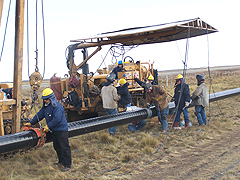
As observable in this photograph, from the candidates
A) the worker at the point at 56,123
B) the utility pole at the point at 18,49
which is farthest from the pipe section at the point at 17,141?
the utility pole at the point at 18,49

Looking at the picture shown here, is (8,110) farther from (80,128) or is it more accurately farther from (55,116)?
(55,116)

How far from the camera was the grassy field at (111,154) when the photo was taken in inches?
229

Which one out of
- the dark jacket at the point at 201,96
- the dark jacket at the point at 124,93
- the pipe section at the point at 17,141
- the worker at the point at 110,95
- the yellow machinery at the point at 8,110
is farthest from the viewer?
the dark jacket at the point at 201,96

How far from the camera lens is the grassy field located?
19.1 feet

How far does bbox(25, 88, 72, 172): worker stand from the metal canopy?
14.7ft

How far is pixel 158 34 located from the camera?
31.8 ft

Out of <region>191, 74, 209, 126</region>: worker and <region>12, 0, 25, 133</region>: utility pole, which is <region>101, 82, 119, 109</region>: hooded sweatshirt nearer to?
<region>191, 74, 209, 126</region>: worker

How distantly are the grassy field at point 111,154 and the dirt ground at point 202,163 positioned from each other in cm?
22

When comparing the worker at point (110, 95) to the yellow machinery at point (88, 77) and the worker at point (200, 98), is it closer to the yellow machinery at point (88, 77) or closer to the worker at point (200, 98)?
the yellow machinery at point (88, 77)

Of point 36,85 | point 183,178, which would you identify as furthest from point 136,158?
point 36,85

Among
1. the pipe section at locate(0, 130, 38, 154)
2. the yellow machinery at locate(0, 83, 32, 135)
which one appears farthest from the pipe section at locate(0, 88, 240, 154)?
the yellow machinery at locate(0, 83, 32, 135)

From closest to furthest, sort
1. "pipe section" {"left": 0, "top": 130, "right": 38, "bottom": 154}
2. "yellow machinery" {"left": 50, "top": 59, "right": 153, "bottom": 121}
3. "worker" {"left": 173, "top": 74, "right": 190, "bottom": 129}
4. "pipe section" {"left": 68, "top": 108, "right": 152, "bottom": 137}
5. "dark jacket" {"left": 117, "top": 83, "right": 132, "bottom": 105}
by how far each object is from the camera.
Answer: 1. "pipe section" {"left": 0, "top": 130, "right": 38, "bottom": 154}
2. "pipe section" {"left": 68, "top": 108, "right": 152, "bottom": 137}
3. "worker" {"left": 173, "top": 74, "right": 190, "bottom": 129}
4. "dark jacket" {"left": 117, "top": 83, "right": 132, "bottom": 105}
5. "yellow machinery" {"left": 50, "top": 59, "right": 153, "bottom": 121}

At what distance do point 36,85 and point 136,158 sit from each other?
10.1 ft

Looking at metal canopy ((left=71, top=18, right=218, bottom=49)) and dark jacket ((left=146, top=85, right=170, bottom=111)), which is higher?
metal canopy ((left=71, top=18, right=218, bottom=49))
